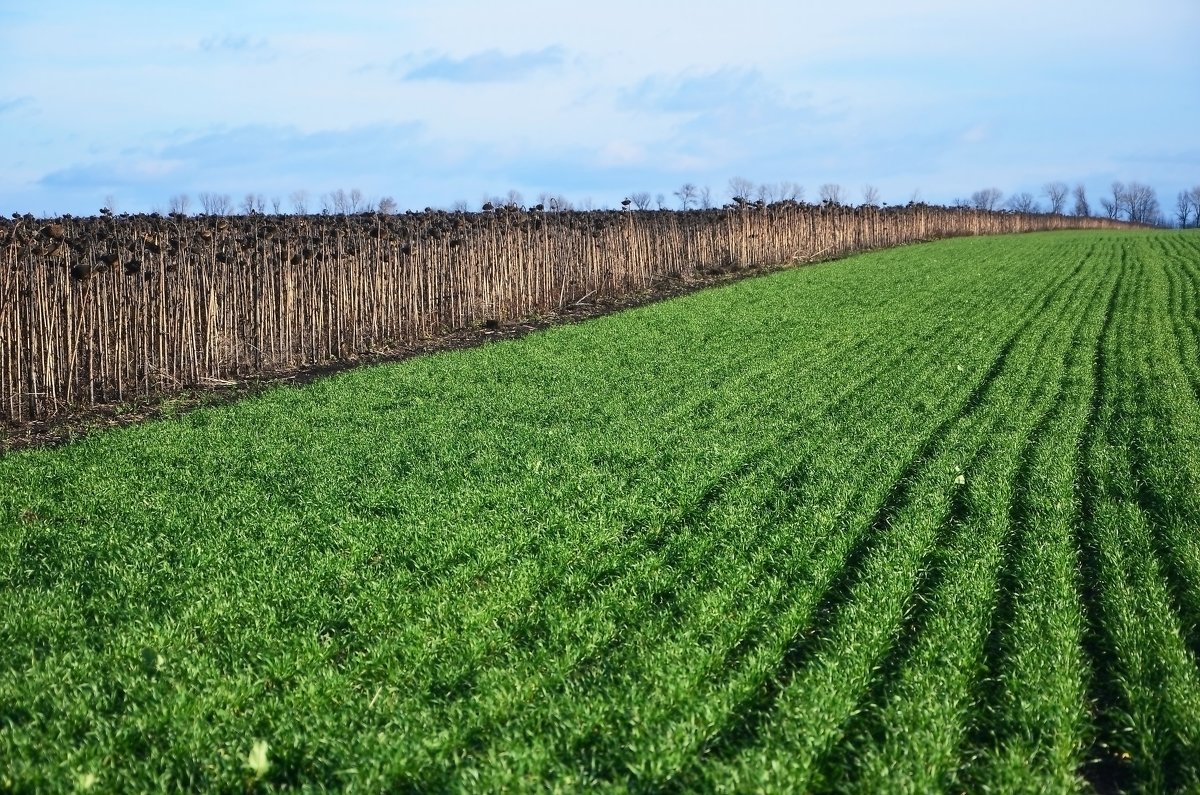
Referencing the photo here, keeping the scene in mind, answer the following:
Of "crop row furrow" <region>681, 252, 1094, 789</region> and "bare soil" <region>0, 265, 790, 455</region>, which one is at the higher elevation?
"bare soil" <region>0, 265, 790, 455</region>

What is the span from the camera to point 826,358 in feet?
48.2

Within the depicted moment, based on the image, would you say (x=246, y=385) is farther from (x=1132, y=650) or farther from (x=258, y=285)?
(x=1132, y=650)

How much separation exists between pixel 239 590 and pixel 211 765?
1844 millimetres

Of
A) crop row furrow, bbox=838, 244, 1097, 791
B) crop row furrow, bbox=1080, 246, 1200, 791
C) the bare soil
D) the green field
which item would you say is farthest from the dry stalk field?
crop row furrow, bbox=1080, 246, 1200, 791

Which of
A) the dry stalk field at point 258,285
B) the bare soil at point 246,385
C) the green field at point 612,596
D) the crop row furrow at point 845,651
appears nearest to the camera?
the crop row furrow at point 845,651

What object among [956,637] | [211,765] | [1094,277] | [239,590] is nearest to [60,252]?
[239,590]

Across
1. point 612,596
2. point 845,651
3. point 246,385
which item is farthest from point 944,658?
point 246,385

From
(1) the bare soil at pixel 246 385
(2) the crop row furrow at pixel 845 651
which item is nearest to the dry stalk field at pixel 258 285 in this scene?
(1) the bare soil at pixel 246 385

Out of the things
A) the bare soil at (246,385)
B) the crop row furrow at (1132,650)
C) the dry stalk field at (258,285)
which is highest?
the dry stalk field at (258,285)

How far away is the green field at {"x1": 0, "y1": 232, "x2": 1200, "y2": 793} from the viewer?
159 inches

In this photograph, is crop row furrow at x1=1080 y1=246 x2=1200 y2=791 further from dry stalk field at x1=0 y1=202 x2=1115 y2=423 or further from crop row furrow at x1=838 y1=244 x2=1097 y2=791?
dry stalk field at x1=0 y1=202 x2=1115 y2=423

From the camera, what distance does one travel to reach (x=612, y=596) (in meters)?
5.54

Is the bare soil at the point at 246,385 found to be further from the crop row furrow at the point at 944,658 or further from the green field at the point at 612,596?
the crop row furrow at the point at 944,658

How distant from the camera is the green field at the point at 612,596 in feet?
13.3
